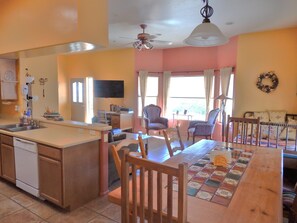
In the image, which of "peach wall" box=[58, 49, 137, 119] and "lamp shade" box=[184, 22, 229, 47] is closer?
"lamp shade" box=[184, 22, 229, 47]

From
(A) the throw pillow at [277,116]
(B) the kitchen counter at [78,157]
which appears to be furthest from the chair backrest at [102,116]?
(A) the throw pillow at [277,116]

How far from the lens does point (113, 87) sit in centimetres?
686

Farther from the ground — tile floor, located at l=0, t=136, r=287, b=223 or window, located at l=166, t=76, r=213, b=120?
window, located at l=166, t=76, r=213, b=120

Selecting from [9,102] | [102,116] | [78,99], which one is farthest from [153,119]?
[9,102]

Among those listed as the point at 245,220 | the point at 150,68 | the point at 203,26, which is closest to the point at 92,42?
the point at 203,26

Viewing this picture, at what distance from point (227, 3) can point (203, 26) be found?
1.70 m

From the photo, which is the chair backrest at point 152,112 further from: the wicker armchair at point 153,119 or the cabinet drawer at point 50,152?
the cabinet drawer at point 50,152

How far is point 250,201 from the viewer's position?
1.34 m

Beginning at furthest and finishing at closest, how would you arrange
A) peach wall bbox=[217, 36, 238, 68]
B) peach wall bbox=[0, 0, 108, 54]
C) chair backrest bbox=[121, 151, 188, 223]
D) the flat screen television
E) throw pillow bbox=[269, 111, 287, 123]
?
the flat screen television → peach wall bbox=[217, 36, 238, 68] → throw pillow bbox=[269, 111, 287, 123] → peach wall bbox=[0, 0, 108, 54] → chair backrest bbox=[121, 151, 188, 223]

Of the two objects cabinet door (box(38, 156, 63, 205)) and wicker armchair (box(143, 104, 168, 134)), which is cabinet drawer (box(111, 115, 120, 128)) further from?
cabinet door (box(38, 156, 63, 205))

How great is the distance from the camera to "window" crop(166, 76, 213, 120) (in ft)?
21.8

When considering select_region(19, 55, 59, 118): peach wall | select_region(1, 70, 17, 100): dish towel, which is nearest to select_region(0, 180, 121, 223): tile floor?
select_region(19, 55, 59, 118): peach wall

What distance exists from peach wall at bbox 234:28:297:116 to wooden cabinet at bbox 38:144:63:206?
4479 mm

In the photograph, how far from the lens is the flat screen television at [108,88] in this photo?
6.81 meters
